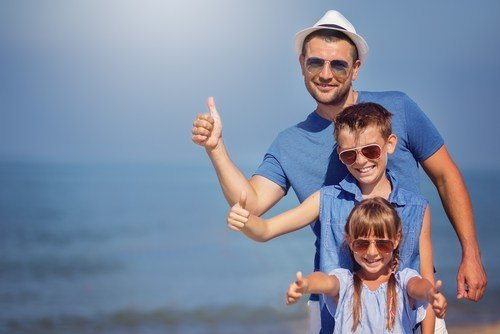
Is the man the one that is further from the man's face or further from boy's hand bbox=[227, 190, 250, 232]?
boy's hand bbox=[227, 190, 250, 232]

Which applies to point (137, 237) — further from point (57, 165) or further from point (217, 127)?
point (57, 165)

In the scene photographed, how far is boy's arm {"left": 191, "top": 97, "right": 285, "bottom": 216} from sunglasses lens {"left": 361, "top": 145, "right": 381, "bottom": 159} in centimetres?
54

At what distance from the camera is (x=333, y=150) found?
3330mm

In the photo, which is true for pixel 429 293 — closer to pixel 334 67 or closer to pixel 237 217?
pixel 237 217

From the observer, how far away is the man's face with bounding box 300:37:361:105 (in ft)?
10.8

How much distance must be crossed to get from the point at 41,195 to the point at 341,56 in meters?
21.1

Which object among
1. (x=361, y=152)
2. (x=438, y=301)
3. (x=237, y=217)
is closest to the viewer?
(x=438, y=301)

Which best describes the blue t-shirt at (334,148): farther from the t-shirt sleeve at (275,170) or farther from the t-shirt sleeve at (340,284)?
the t-shirt sleeve at (340,284)

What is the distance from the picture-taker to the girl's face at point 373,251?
2.78m

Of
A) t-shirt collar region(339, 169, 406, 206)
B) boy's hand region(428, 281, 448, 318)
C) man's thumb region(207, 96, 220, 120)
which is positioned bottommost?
boy's hand region(428, 281, 448, 318)

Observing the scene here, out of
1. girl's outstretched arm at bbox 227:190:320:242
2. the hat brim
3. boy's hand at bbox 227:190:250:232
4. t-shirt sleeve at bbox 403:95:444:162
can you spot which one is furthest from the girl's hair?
the hat brim

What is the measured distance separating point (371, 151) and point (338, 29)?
0.63 metres

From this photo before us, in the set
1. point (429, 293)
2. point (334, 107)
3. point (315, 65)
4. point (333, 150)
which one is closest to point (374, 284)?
point (429, 293)

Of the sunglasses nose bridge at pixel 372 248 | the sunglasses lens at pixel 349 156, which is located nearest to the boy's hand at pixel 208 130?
the sunglasses lens at pixel 349 156
